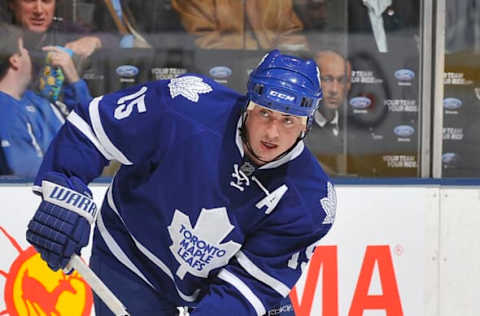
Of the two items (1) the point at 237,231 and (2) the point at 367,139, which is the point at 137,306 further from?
(2) the point at 367,139

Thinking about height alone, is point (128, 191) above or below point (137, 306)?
above

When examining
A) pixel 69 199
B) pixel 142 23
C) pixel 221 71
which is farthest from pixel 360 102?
pixel 69 199

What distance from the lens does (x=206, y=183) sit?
2137mm

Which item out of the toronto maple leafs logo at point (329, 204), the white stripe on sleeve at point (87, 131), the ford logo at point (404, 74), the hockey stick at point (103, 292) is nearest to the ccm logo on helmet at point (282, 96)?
the toronto maple leafs logo at point (329, 204)

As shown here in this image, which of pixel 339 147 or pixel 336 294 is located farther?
pixel 339 147

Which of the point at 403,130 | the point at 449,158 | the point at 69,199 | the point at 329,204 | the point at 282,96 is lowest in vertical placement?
the point at 449,158

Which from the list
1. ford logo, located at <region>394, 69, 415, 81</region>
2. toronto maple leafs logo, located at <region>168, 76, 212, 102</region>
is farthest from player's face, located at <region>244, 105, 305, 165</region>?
ford logo, located at <region>394, 69, 415, 81</region>

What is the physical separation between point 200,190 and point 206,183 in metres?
0.02

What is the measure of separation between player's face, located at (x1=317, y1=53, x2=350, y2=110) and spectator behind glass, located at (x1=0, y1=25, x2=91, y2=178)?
1064mm

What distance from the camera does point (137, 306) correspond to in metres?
2.35

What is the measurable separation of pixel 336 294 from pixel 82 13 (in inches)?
57.5

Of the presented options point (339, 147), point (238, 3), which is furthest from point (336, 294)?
point (238, 3)

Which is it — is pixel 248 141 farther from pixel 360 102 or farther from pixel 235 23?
pixel 360 102

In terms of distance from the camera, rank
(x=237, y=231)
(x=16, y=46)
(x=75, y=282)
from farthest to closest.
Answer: (x=16, y=46), (x=75, y=282), (x=237, y=231)
